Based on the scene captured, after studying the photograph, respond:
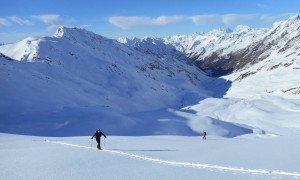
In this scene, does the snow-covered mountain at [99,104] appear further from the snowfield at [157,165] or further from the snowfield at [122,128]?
the snowfield at [157,165]

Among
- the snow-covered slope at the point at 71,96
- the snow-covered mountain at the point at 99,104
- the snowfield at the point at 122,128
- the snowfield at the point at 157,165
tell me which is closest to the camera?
the snowfield at the point at 157,165

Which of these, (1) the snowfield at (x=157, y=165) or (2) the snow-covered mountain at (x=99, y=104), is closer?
(1) the snowfield at (x=157, y=165)

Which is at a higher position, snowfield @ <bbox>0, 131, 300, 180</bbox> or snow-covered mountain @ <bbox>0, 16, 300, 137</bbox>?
snow-covered mountain @ <bbox>0, 16, 300, 137</bbox>

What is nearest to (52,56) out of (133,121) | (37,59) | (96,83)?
(37,59)

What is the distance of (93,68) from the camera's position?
182 m

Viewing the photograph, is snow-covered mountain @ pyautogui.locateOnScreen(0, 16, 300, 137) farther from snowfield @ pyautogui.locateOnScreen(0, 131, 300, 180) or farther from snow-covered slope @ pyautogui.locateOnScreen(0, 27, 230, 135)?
snowfield @ pyautogui.locateOnScreen(0, 131, 300, 180)

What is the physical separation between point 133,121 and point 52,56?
109 meters

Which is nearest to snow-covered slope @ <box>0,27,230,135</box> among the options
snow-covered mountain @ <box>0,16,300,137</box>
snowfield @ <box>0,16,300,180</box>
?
snow-covered mountain @ <box>0,16,300,137</box>

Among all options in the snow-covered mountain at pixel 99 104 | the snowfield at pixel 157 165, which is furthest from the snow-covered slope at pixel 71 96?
the snowfield at pixel 157 165

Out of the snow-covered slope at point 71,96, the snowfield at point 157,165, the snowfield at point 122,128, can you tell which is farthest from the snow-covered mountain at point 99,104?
the snowfield at point 157,165

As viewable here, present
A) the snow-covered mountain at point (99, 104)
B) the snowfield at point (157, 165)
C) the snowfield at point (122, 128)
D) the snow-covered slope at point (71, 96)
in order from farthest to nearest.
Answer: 1. the snow-covered mountain at point (99, 104)
2. the snow-covered slope at point (71, 96)
3. the snowfield at point (122, 128)
4. the snowfield at point (157, 165)

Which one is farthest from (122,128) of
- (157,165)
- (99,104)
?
(99,104)

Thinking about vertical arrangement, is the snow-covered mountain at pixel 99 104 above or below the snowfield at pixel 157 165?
above

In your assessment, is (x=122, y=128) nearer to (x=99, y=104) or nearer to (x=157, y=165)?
(x=157, y=165)
